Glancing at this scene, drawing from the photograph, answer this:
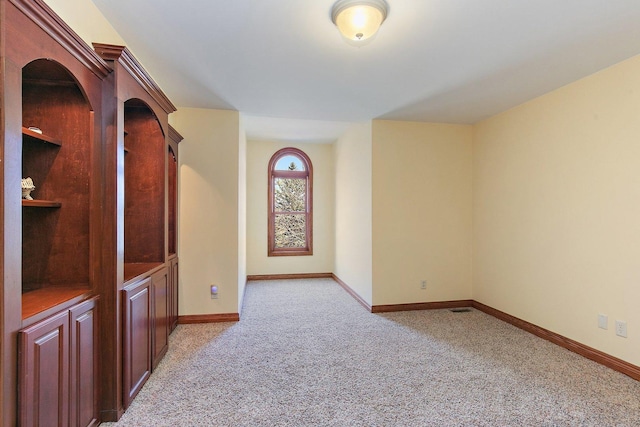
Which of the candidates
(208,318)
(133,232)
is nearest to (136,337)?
(133,232)

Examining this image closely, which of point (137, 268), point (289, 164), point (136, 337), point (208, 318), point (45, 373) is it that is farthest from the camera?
point (289, 164)

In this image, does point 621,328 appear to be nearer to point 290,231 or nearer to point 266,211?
point 290,231

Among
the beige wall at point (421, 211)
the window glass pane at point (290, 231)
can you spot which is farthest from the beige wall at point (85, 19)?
the window glass pane at point (290, 231)

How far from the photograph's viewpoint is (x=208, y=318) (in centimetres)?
353

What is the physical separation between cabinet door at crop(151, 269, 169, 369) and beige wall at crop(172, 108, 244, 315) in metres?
0.79

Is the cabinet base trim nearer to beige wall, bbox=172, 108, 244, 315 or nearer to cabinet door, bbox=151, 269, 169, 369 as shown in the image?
beige wall, bbox=172, 108, 244, 315

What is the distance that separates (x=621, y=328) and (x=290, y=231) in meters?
4.75

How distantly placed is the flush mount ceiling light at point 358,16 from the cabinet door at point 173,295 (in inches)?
108

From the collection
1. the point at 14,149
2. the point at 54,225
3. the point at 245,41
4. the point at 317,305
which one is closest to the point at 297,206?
the point at 317,305

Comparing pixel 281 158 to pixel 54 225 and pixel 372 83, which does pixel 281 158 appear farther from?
pixel 54 225

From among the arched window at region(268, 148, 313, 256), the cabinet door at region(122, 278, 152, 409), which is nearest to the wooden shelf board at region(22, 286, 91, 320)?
the cabinet door at region(122, 278, 152, 409)

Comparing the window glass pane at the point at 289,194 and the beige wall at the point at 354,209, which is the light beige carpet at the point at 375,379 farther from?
the window glass pane at the point at 289,194

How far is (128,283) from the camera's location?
6.51 ft

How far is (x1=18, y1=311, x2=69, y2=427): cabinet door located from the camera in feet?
4.01
